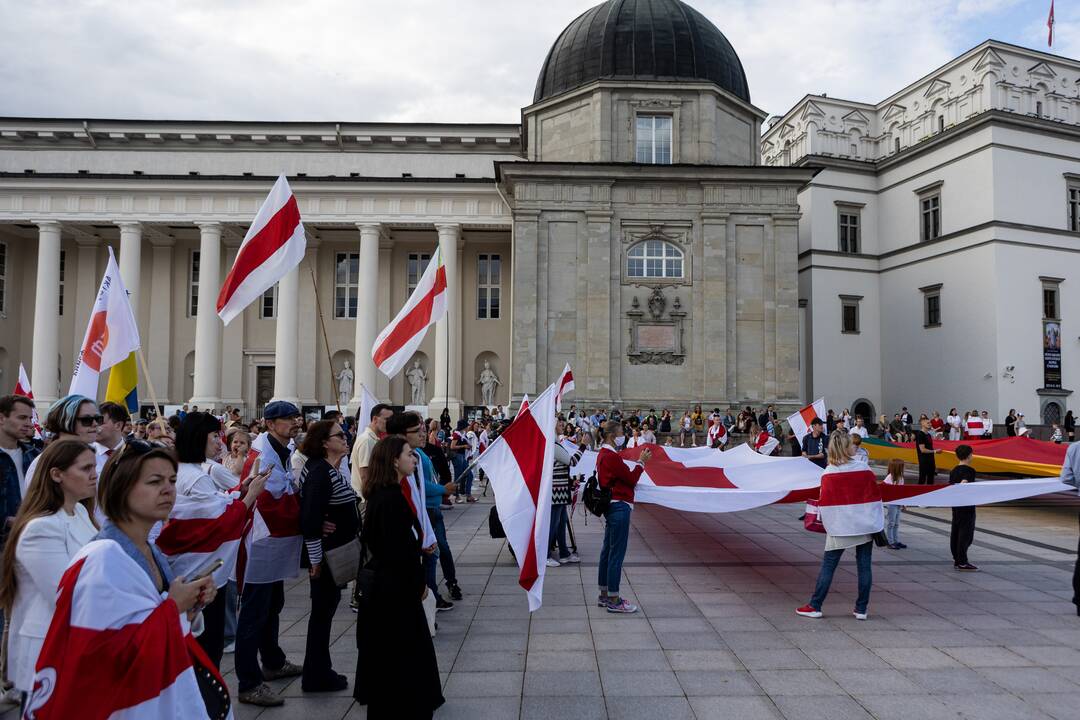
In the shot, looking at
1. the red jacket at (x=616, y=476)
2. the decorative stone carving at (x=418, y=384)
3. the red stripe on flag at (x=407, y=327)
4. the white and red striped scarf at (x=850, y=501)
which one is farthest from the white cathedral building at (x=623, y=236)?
the white and red striped scarf at (x=850, y=501)

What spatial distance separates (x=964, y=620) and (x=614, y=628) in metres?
3.70

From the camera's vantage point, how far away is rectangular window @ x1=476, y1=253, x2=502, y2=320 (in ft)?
140

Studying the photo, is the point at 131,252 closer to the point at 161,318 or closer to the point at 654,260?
the point at 161,318

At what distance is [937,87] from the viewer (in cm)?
4066

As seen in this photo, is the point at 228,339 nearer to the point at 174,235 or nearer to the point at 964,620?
the point at 174,235

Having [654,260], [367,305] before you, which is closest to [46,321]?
[367,305]

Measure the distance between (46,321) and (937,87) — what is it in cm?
4939

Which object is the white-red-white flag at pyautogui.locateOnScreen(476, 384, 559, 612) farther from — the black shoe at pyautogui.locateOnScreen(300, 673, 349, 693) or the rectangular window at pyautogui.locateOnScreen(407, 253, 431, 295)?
the rectangular window at pyautogui.locateOnScreen(407, 253, 431, 295)

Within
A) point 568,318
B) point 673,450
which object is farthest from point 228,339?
point 673,450

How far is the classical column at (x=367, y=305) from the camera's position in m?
37.5

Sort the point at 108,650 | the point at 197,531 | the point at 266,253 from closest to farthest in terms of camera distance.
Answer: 1. the point at 108,650
2. the point at 197,531
3. the point at 266,253

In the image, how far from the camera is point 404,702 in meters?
4.73

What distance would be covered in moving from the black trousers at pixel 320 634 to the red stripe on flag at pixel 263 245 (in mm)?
5241

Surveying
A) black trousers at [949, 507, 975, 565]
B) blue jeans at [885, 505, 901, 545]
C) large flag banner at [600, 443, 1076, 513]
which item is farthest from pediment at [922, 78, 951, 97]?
black trousers at [949, 507, 975, 565]
